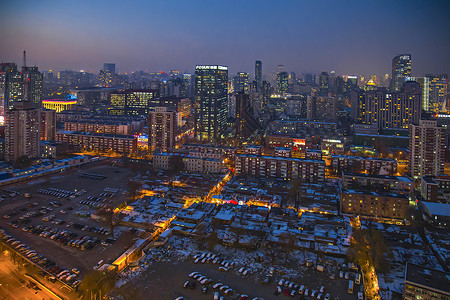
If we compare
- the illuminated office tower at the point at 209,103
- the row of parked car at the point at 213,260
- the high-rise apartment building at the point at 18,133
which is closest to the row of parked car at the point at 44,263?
the row of parked car at the point at 213,260

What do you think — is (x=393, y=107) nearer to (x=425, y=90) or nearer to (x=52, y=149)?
(x=425, y=90)

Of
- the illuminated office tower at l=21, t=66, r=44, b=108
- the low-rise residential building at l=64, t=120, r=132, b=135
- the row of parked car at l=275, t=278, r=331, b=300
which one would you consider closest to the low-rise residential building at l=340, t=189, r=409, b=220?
the row of parked car at l=275, t=278, r=331, b=300

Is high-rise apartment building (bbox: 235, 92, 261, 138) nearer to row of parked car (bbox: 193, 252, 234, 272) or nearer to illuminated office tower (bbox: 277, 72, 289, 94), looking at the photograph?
row of parked car (bbox: 193, 252, 234, 272)

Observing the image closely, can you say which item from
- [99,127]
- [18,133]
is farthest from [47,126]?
[18,133]

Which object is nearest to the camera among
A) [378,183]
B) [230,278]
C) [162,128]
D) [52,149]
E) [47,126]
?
[230,278]

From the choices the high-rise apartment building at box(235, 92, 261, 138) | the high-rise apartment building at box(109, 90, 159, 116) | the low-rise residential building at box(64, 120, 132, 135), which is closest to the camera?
the low-rise residential building at box(64, 120, 132, 135)

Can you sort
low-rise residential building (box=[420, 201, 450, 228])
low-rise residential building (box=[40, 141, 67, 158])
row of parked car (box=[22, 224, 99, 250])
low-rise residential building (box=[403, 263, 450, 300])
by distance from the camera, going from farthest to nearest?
low-rise residential building (box=[40, 141, 67, 158])
low-rise residential building (box=[420, 201, 450, 228])
row of parked car (box=[22, 224, 99, 250])
low-rise residential building (box=[403, 263, 450, 300])

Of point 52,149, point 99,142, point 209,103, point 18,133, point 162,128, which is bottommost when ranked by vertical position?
point 52,149
